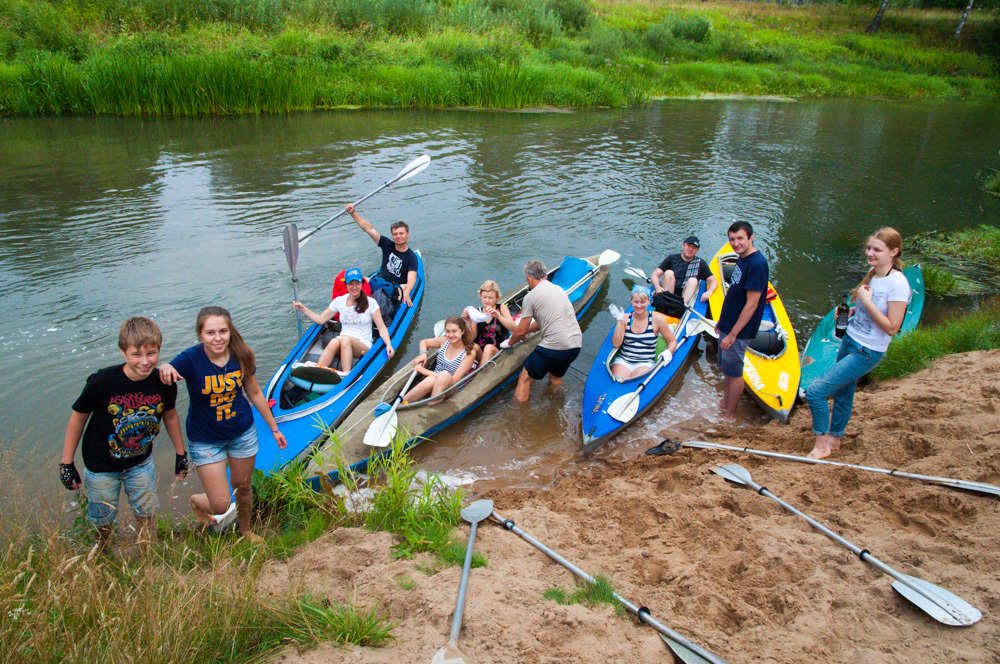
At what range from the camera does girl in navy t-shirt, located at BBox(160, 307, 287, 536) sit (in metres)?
3.63

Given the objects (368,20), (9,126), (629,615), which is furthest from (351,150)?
(629,615)

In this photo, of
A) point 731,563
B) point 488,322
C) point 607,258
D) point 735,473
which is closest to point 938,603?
point 731,563

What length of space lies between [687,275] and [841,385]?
365cm

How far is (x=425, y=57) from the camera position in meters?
21.6

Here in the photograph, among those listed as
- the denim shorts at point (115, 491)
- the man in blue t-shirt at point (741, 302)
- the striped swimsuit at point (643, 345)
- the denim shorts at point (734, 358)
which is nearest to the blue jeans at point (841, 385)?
the man in blue t-shirt at point (741, 302)

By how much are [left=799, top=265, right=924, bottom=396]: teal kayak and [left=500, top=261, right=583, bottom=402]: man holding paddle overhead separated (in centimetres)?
258

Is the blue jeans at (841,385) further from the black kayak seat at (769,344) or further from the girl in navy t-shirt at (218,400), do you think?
the girl in navy t-shirt at (218,400)

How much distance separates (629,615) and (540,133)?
16228 mm

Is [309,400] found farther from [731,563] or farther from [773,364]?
[773,364]

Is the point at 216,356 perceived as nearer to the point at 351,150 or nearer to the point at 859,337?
the point at 859,337

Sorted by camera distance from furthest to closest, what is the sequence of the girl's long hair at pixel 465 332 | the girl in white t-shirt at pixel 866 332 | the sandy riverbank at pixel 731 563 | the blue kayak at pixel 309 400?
the girl's long hair at pixel 465 332
the blue kayak at pixel 309 400
the girl in white t-shirt at pixel 866 332
the sandy riverbank at pixel 731 563

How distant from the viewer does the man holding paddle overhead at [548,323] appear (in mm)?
6199

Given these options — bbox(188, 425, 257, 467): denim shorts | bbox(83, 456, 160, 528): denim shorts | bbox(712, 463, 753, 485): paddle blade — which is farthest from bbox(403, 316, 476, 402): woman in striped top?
bbox(712, 463, 753, 485): paddle blade

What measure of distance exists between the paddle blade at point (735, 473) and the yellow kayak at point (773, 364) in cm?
169
